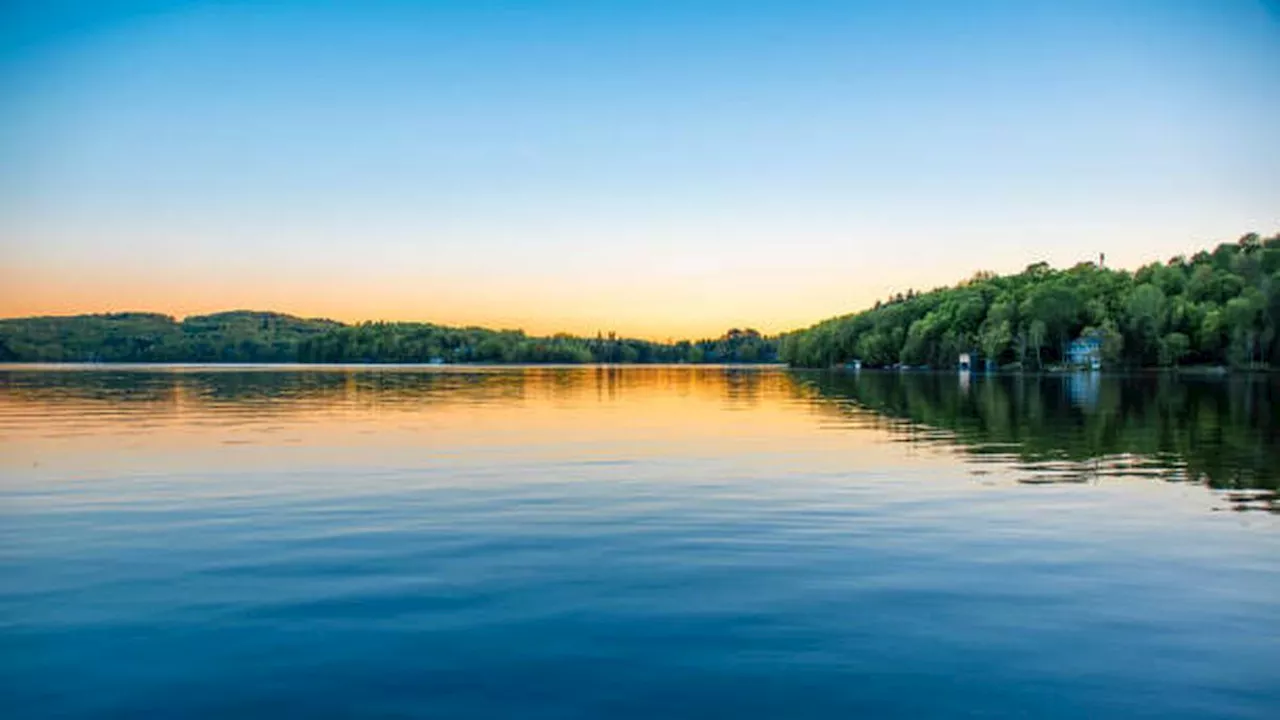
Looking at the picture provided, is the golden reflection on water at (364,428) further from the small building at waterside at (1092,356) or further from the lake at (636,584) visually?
the small building at waterside at (1092,356)

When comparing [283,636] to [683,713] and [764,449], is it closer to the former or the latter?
[683,713]

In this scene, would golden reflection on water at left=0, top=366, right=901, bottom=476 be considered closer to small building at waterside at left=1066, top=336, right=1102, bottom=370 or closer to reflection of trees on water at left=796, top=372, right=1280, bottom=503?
reflection of trees on water at left=796, top=372, right=1280, bottom=503

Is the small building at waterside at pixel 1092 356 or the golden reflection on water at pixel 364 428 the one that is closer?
the golden reflection on water at pixel 364 428

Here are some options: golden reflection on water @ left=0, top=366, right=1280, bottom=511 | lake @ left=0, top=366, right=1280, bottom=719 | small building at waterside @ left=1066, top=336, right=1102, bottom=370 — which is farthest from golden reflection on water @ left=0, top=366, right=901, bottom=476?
small building at waterside @ left=1066, top=336, right=1102, bottom=370

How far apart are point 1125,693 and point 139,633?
12369mm

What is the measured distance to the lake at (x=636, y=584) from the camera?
998 centimetres

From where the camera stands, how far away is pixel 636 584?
14516mm

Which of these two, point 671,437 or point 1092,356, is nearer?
point 671,437

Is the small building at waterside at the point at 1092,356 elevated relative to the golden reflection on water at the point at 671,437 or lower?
elevated

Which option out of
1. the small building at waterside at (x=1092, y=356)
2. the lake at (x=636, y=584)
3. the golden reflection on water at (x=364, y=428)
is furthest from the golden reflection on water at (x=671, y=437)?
the small building at waterside at (x=1092, y=356)

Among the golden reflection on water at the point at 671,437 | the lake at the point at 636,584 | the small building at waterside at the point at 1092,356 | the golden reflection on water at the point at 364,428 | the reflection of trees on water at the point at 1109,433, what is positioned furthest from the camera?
the small building at waterside at the point at 1092,356

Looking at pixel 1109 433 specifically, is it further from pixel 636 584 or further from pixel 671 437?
pixel 636 584

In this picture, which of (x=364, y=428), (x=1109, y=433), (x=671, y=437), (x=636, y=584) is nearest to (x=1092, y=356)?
(x=1109, y=433)

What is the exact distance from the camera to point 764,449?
35.6 m
